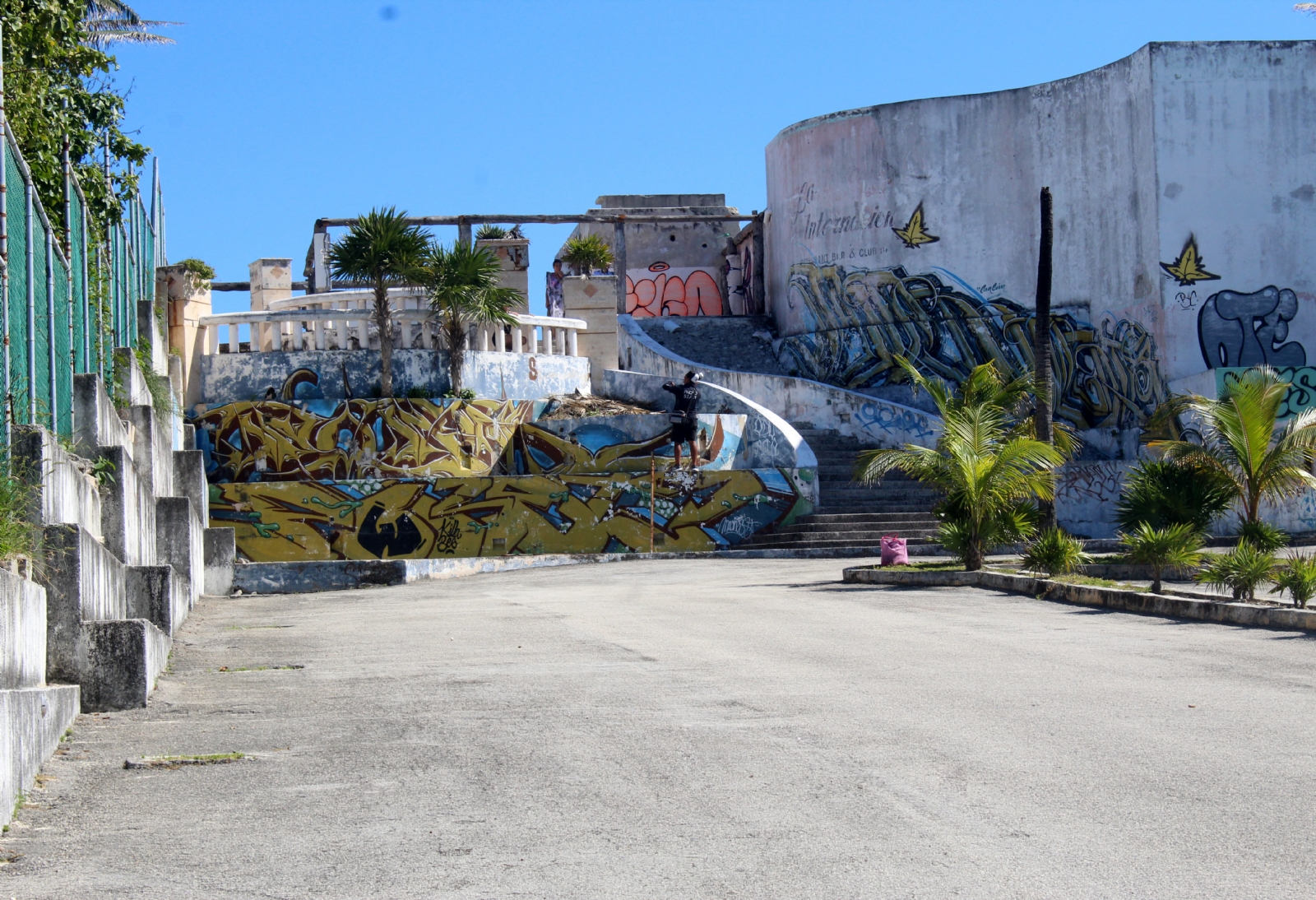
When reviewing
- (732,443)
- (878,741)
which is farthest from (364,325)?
(878,741)

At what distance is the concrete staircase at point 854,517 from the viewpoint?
2525 cm

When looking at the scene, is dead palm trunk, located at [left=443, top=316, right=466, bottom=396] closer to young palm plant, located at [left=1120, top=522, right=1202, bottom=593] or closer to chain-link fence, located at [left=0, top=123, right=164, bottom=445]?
chain-link fence, located at [left=0, top=123, right=164, bottom=445]

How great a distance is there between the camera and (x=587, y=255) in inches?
1679

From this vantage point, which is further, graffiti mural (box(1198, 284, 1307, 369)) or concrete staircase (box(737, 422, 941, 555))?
graffiti mural (box(1198, 284, 1307, 369))

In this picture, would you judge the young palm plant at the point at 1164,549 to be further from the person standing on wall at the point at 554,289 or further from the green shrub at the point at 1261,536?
the person standing on wall at the point at 554,289

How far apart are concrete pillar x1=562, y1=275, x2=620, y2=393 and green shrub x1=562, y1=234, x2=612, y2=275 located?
966 centimetres

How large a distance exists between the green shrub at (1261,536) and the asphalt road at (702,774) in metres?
5.17

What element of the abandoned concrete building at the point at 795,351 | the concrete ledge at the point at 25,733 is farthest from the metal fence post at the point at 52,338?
the abandoned concrete building at the point at 795,351

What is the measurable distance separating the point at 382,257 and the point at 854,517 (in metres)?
10.5

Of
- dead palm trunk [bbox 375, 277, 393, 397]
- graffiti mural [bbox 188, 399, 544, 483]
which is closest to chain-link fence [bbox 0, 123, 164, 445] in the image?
graffiti mural [bbox 188, 399, 544, 483]

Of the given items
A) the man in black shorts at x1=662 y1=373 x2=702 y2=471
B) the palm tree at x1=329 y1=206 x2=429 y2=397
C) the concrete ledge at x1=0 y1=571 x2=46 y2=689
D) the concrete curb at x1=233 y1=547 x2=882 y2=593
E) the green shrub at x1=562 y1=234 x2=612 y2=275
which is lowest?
the concrete curb at x1=233 y1=547 x2=882 y2=593

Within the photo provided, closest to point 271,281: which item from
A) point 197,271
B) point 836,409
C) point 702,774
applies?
point 197,271

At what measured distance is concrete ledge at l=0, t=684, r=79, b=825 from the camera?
18.4ft

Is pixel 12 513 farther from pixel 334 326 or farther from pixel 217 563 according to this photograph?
pixel 334 326
